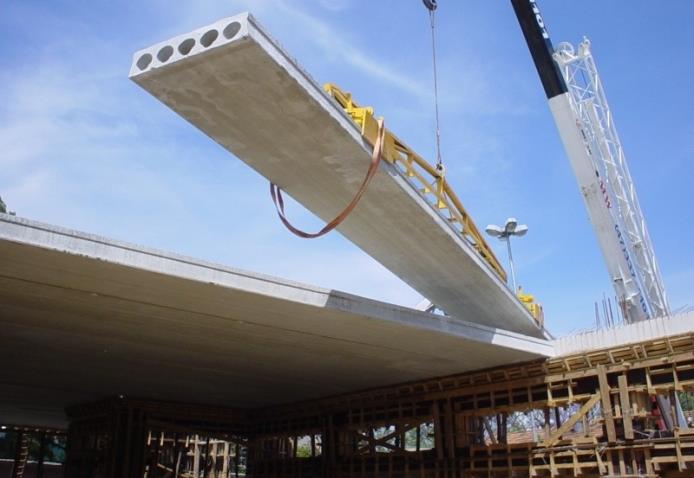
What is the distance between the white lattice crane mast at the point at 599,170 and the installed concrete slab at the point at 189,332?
5.81 metres

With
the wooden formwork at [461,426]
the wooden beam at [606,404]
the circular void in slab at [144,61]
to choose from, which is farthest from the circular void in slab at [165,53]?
the wooden beam at [606,404]

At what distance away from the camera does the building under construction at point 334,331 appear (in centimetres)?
945

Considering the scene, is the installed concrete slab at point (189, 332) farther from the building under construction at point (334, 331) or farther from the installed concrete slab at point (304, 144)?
the installed concrete slab at point (304, 144)

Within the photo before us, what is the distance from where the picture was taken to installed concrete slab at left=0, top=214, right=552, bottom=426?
953cm

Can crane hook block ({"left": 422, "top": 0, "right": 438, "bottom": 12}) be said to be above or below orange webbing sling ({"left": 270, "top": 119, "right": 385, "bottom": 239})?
above

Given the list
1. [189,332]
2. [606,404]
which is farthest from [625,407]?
[189,332]

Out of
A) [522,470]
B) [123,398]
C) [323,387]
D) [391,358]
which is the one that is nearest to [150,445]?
[123,398]

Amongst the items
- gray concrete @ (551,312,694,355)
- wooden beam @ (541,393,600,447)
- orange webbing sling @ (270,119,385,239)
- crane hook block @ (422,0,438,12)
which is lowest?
wooden beam @ (541,393,600,447)

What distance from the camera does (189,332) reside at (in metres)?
13.0

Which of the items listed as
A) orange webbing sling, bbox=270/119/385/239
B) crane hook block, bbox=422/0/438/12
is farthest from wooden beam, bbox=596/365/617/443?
crane hook block, bbox=422/0/438/12

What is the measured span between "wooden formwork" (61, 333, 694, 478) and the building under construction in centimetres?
5

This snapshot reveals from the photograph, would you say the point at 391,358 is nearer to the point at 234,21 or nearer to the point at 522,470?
the point at 522,470

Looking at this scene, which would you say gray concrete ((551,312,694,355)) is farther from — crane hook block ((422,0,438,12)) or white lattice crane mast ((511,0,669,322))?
crane hook block ((422,0,438,12))

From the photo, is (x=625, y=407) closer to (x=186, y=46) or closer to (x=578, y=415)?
(x=578, y=415)
